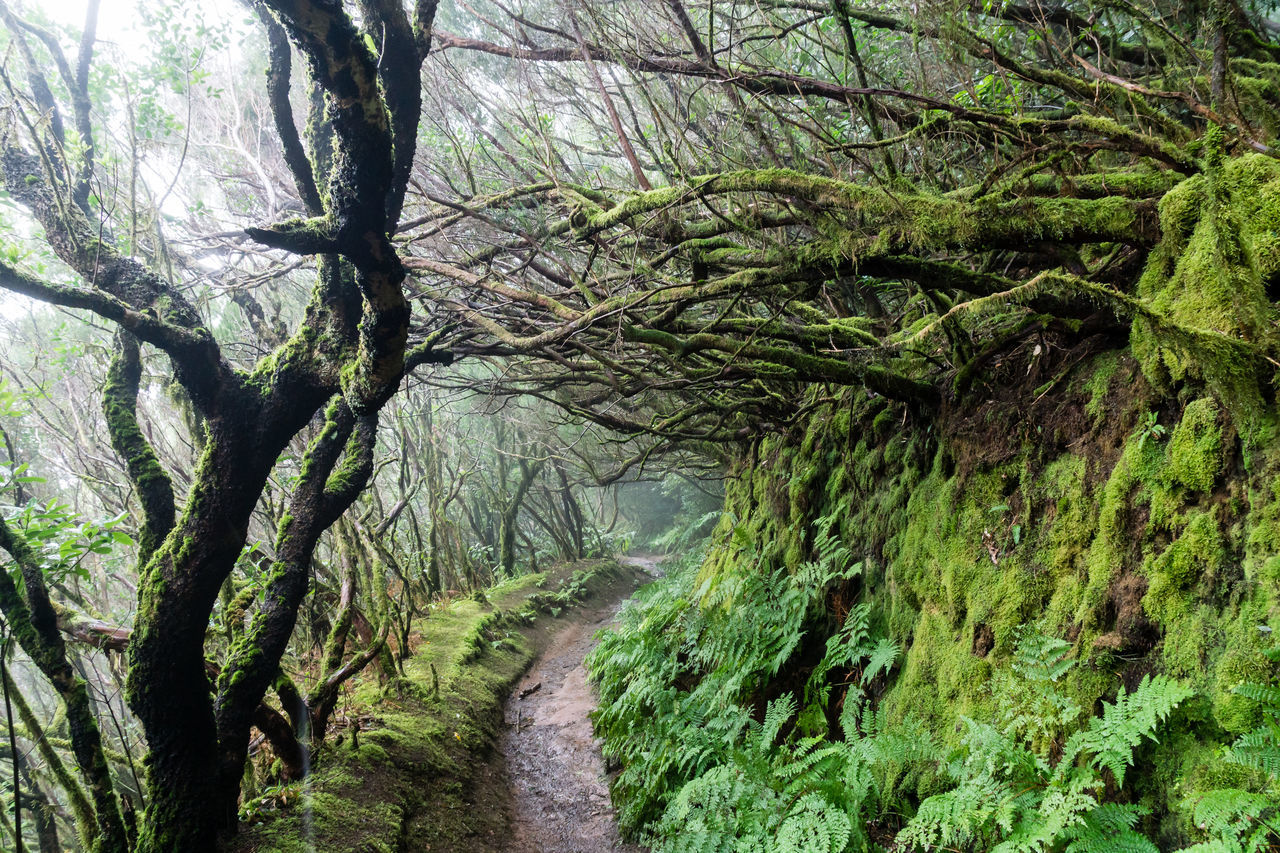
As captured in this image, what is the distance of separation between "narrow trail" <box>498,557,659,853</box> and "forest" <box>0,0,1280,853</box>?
33 centimetres

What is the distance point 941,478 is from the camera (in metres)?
4.26

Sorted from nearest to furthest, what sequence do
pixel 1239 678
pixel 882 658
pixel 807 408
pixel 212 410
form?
pixel 1239 678 → pixel 882 658 → pixel 212 410 → pixel 807 408

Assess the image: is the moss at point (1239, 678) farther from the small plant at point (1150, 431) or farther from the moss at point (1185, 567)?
the small plant at point (1150, 431)

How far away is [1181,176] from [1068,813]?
2685 millimetres

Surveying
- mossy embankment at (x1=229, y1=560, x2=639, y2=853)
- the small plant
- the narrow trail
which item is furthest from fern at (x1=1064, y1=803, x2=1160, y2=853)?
mossy embankment at (x1=229, y1=560, x2=639, y2=853)

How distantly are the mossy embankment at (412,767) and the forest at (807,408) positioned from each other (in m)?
0.05

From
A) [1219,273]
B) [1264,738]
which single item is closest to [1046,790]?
[1264,738]

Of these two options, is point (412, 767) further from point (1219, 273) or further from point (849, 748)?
point (1219, 273)

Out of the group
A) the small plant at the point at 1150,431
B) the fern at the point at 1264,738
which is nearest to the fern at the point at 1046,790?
the fern at the point at 1264,738

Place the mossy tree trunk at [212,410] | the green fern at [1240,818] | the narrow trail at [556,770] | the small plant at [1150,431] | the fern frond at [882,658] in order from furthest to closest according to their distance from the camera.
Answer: the narrow trail at [556,770] < the fern frond at [882,658] < the mossy tree trunk at [212,410] < the small plant at [1150,431] < the green fern at [1240,818]

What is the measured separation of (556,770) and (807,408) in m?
4.64

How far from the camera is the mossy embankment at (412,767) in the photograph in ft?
14.8

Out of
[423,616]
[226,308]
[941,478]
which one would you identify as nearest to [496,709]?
[423,616]

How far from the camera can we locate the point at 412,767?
575 centimetres
